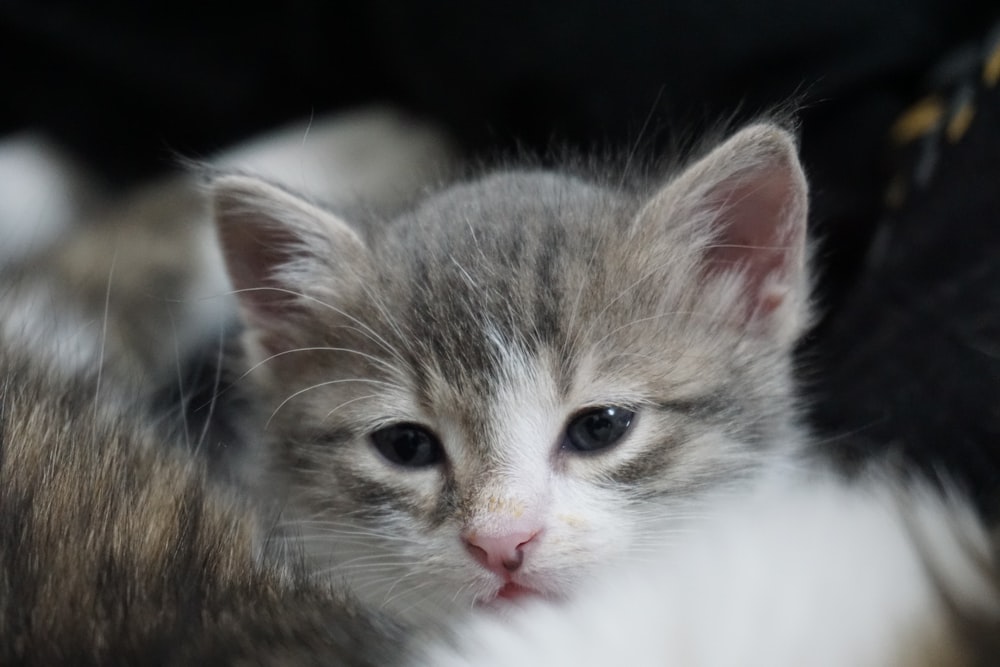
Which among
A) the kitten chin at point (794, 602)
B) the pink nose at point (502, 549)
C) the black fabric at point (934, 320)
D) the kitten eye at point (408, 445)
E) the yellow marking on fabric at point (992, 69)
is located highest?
the yellow marking on fabric at point (992, 69)

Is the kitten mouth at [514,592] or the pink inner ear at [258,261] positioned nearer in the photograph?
the kitten mouth at [514,592]

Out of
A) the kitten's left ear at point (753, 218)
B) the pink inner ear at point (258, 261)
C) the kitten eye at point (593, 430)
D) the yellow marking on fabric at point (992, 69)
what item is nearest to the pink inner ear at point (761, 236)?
the kitten's left ear at point (753, 218)

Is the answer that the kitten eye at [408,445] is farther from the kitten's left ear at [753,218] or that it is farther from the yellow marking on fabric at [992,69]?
the yellow marking on fabric at [992,69]

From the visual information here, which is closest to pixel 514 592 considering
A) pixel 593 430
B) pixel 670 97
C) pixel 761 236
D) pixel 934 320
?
pixel 593 430

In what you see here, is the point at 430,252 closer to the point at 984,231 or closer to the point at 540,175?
the point at 540,175

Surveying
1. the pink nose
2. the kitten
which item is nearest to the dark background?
the pink nose

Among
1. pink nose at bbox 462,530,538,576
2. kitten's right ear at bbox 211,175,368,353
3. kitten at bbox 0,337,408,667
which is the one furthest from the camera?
kitten's right ear at bbox 211,175,368,353

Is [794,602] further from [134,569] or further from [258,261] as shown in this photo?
[258,261]

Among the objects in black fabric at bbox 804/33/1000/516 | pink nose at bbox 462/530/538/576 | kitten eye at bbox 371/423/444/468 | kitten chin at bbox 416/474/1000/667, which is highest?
black fabric at bbox 804/33/1000/516

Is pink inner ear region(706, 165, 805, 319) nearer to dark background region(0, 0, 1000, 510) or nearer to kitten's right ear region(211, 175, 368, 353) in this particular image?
dark background region(0, 0, 1000, 510)
